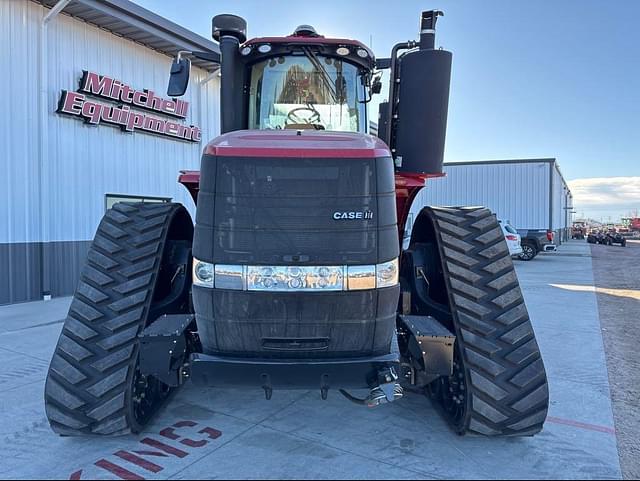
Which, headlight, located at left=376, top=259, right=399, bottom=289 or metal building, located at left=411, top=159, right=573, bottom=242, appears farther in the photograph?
metal building, located at left=411, top=159, right=573, bottom=242

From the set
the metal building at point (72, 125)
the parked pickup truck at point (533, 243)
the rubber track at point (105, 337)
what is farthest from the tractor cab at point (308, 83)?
the parked pickup truck at point (533, 243)

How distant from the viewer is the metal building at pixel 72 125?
8523 millimetres

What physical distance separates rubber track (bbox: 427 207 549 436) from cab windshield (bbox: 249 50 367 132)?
121 centimetres

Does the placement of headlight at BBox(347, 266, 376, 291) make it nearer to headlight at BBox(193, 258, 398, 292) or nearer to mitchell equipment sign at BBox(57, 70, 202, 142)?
headlight at BBox(193, 258, 398, 292)

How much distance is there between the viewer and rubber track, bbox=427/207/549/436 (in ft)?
10.2

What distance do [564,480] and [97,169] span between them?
1004 cm

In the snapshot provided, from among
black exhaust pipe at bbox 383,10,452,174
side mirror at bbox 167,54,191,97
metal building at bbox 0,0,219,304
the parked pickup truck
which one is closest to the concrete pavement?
black exhaust pipe at bbox 383,10,452,174

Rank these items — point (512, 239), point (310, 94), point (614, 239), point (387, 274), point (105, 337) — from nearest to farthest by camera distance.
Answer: point (387, 274) → point (105, 337) → point (310, 94) → point (512, 239) → point (614, 239)

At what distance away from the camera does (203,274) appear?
2.81 meters

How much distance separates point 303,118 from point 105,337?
220cm

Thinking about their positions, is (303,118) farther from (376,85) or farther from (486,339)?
(486,339)

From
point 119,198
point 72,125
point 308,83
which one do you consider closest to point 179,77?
point 308,83

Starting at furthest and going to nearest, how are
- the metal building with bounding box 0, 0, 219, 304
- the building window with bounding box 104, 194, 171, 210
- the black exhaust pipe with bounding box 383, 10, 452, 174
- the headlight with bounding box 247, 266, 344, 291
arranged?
1. the building window with bounding box 104, 194, 171, 210
2. the metal building with bounding box 0, 0, 219, 304
3. the black exhaust pipe with bounding box 383, 10, 452, 174
4. the headlight with bounding box 247, 266, 344, 291

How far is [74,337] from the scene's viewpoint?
3246 millimetres
